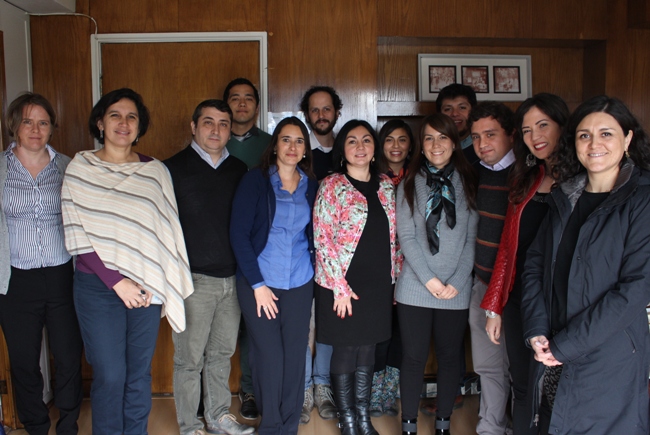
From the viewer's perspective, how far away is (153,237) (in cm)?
230

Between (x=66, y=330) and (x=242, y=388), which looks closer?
(x=66, y=330)

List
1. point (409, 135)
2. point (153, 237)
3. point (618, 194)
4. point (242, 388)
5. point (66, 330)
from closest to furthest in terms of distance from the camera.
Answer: point (618, 194) → point (153, 237) → point (66, 330) → point (409, 135) → point (242, 388)

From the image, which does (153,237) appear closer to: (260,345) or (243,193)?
(243,193)

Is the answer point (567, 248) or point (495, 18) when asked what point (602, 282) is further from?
point (495, 18)

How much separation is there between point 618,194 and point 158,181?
180 cm

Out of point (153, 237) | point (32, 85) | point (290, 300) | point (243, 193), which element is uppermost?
point (32, 85)

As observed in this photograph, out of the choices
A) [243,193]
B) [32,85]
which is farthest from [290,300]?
[32,85]

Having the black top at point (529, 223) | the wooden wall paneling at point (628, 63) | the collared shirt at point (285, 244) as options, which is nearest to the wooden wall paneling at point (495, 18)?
the wooden wall paneling at point (628, 63)

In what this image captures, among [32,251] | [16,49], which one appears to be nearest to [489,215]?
[32,251]

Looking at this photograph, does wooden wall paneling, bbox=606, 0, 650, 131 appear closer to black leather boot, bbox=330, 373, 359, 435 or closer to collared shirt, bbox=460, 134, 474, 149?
collared shirt, bbox=460, 134, 474, 149

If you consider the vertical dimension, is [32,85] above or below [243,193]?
above

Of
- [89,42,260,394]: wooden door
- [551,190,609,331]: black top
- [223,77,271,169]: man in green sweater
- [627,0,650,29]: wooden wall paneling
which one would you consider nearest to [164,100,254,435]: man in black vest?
[223,77,271,169]: man in green sweater

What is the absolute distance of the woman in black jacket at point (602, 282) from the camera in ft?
5.45

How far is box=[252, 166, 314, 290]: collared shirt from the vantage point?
7.86 ft
